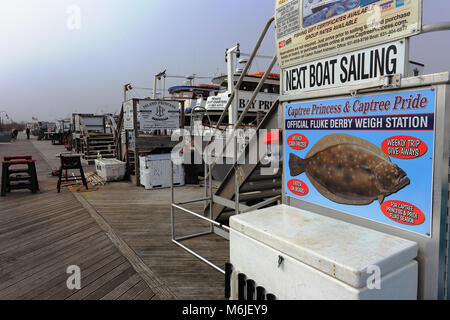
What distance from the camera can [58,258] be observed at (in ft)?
14.0

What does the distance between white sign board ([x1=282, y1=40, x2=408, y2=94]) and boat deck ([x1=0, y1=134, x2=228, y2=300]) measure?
7.94 ft

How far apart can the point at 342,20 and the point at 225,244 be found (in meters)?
3.61

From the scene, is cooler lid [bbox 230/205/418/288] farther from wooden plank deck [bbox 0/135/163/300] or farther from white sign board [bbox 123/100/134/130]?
white sign board [bbox 123/100/134/130]

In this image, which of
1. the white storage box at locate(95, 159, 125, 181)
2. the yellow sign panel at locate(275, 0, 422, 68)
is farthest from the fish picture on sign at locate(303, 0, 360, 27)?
the white storage box at locate(95, 159, 125, 181)

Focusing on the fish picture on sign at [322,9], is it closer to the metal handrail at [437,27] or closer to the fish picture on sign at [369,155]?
the metal handrail at [437,27]

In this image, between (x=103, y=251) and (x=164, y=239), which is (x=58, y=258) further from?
(x=164, y=239)

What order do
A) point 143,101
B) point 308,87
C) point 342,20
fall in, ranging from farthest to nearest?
point 143,101, point 308,87, point 342,20

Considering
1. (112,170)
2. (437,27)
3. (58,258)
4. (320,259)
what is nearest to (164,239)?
(58,258)

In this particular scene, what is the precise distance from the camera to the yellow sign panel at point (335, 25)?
2.08 metres

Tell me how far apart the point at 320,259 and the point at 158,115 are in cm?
922
